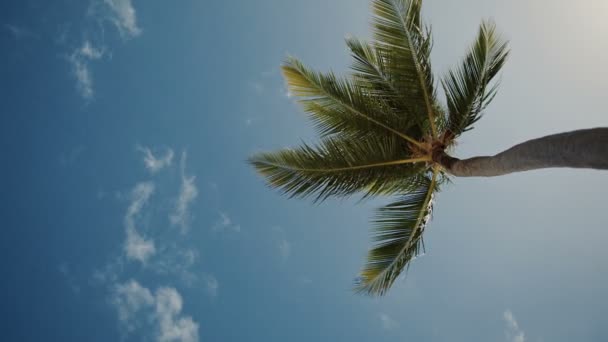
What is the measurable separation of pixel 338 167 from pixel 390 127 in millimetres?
1315

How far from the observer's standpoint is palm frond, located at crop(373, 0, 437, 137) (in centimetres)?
745

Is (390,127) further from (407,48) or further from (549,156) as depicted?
(549,156)

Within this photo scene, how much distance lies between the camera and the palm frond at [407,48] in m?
7.45

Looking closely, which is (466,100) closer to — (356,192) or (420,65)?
(420,65)

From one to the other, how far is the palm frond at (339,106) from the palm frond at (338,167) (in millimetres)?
369

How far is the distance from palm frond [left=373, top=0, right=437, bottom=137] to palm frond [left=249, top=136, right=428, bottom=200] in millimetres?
1025

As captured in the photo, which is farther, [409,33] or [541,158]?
[409,33]

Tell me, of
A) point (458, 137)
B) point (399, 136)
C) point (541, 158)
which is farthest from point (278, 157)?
point (541, 158)

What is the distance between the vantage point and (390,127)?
25.6 feet

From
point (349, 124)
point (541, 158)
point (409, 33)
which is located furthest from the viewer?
point (349, 124)

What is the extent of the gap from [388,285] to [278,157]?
312cm

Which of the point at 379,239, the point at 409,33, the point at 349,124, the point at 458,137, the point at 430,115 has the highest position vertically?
the point at 409,33

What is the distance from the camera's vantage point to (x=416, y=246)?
7754 mm

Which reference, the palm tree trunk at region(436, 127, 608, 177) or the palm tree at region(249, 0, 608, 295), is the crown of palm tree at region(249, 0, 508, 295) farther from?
the palm tree trunk at region(436, 127, 608, 177)
